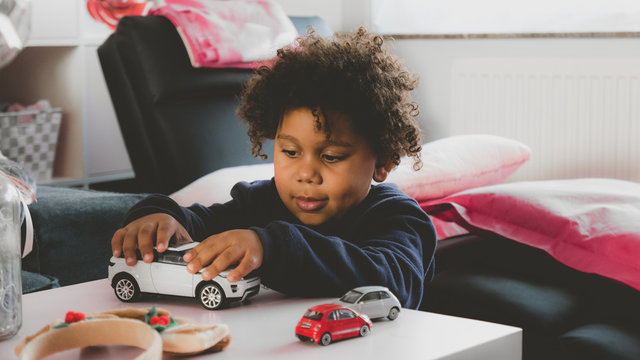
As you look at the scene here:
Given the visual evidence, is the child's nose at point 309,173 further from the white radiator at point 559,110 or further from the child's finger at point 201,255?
the white radiator at point 559,110

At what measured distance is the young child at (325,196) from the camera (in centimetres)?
76

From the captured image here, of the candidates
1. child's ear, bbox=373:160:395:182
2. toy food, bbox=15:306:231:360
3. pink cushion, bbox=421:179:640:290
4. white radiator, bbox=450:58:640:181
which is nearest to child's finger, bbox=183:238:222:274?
toy food, bbox=15:306:231:360

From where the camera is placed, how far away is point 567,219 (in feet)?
4.89

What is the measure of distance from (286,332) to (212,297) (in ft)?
0.33

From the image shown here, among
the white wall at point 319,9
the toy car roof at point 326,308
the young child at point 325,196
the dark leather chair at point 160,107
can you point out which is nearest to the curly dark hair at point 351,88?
the young child at point 325,196

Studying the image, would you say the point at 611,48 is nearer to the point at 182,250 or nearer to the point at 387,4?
the point at 387,4

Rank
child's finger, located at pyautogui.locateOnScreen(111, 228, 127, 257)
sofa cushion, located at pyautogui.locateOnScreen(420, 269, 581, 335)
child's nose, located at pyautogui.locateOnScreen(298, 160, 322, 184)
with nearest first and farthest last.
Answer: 1. child's finger, located at pyautogui.locateOnScreen(111, 228, 127, 257)
2. child's nose, located at pyautogui.locateOnScreen(298, 160, 322, 184)
3. sofa cushion, located at pyautogui.locateOnScreen(420, 269, 581, 335)

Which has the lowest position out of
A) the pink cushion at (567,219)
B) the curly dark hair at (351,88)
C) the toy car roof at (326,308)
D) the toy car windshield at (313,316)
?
the pink cushion at (567,219)

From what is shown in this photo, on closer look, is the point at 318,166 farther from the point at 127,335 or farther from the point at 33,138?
the point at 33,138

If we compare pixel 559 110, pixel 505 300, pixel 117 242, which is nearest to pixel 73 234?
pixel 117 242

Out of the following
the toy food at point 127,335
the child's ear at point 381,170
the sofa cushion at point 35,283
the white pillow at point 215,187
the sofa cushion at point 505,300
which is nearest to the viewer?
the toy food at point 127,335

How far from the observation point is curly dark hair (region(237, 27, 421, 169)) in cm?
97

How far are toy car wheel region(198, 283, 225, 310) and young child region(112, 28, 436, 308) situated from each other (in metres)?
0.03

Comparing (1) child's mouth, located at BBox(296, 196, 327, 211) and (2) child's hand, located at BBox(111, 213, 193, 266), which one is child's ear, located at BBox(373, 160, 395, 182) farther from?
(2) child's hand, located at BBox(111, 213, 193, 266)
